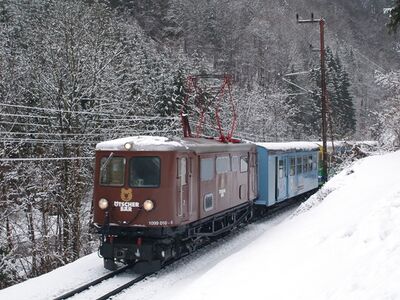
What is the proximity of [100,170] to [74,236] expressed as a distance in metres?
9.06

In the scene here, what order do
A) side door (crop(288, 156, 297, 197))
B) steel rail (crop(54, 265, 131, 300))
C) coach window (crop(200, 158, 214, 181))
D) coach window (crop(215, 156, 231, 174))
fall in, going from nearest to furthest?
steel rail (crop(54, 265, 131, 300)) < coach window (crop(200, 158, 214, 181)) < coach window (crop(215, 156, 231, 174)) < side door (crop(288, 156, 297, 197))

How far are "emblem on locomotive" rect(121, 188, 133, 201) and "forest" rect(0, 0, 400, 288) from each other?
352 cm

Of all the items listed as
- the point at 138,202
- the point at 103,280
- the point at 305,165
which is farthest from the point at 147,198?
the point at 305,165

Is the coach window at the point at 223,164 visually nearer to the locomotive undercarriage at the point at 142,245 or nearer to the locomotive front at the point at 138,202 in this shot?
the locomotive undercarriage at the point at 142,245

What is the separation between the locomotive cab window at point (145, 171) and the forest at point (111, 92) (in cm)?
362

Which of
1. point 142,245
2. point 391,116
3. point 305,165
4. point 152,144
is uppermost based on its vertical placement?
point 391,116

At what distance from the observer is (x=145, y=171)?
1124 cm

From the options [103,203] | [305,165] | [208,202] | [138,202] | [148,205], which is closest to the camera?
[148,205]

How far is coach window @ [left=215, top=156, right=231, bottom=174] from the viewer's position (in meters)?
13.6

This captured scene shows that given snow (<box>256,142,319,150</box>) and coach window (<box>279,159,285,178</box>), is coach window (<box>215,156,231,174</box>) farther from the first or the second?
coach window (<box>279,159,285,178</box>)

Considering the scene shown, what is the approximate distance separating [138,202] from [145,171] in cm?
67

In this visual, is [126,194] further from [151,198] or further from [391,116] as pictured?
[391,116]

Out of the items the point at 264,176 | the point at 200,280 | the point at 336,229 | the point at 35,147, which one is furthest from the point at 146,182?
the point at 35,147

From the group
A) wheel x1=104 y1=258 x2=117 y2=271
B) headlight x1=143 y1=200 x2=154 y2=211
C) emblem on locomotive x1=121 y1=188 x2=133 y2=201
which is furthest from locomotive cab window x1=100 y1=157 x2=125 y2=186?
wheel x1=104 y1=258 x2=117 y2=271
